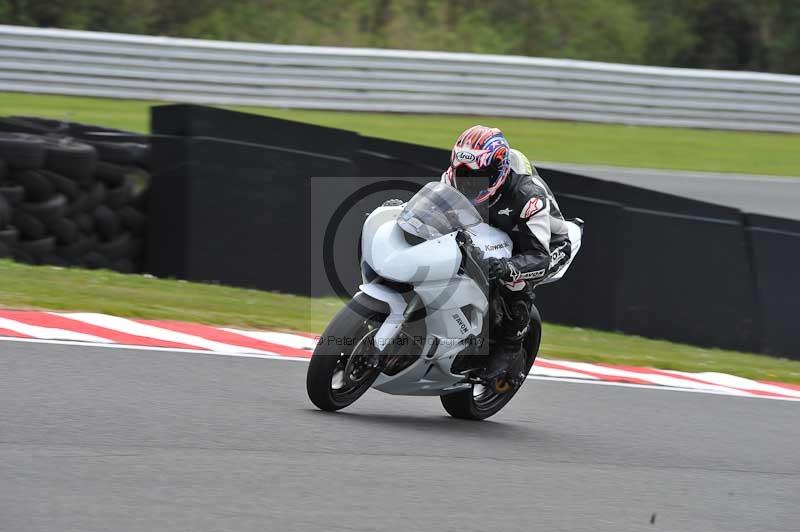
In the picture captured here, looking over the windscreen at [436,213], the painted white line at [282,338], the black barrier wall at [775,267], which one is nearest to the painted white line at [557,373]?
the painted white line at [282,338]

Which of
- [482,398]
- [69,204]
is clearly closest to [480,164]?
[482,398]

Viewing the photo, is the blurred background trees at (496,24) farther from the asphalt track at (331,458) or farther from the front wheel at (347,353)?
the front wheel at (347,353)

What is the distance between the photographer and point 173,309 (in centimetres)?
879

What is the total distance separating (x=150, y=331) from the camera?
7.87 m

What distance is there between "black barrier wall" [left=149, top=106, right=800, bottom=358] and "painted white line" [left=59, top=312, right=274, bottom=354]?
189 cm

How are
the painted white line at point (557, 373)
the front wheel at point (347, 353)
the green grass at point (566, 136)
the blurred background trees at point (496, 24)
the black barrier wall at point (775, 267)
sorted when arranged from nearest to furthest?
the front wheel at point (347, 353)
the painted white line at point (557, 373)
the black barrier wall at point (775, 267)
the green grass at point (566, 136)
the blurred background trees at point (496, 24)

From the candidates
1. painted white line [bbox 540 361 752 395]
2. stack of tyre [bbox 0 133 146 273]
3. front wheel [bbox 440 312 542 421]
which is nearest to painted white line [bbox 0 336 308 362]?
front wheel [bbox 440 312 542 421]

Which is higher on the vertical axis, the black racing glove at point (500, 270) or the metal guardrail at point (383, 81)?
the metal guardrail at point (383, 81)

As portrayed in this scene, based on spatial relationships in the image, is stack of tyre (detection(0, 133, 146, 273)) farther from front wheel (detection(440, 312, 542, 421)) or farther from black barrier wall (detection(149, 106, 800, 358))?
front wheel (detection(440, 312, 542, 421))

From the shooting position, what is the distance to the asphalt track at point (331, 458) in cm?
443

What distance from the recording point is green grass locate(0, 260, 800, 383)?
856cm

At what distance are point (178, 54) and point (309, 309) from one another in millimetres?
8787

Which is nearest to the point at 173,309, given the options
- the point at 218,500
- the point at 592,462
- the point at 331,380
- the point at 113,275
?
the point at 113,275

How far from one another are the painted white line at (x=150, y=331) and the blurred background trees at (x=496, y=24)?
15070mm
